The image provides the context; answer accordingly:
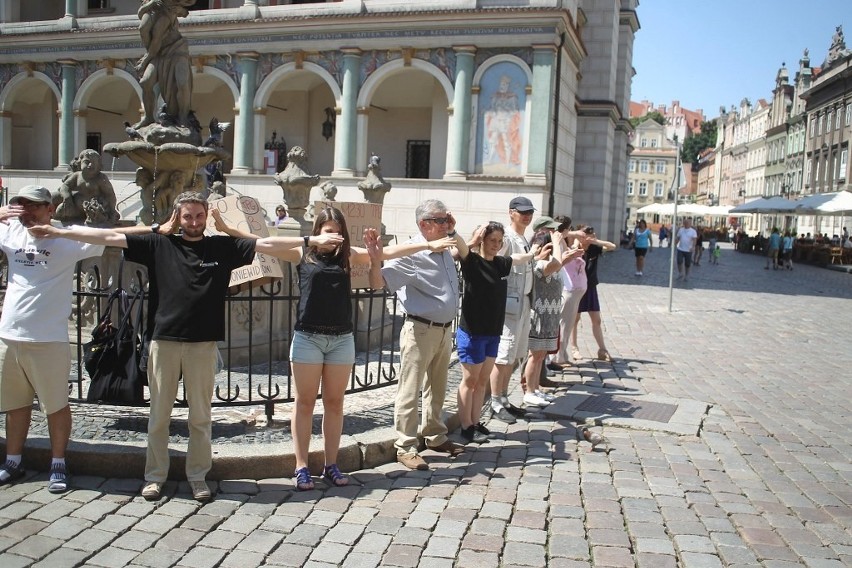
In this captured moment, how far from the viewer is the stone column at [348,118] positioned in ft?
77.4

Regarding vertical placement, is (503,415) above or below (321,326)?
below

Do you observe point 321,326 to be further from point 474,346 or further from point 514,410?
point 514,410

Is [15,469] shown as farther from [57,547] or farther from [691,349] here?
[691,349]

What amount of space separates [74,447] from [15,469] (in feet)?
1.14

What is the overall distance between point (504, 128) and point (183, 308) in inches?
744

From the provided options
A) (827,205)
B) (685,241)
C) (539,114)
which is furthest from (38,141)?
(827,205)

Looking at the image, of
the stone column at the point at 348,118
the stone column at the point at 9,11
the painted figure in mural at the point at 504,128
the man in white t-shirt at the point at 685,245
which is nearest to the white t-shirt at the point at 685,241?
the man in white t-shirt at the point at 685,245

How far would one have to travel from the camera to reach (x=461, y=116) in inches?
883

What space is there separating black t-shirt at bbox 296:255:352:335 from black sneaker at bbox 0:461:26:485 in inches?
75.8

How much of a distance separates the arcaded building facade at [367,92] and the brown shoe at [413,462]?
51.2ft

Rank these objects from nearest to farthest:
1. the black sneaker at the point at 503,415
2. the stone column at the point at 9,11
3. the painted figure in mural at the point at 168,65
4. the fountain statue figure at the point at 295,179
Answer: the black sneaker at the point at 503,415 → the painted figure in mural at the point at 168,65 → the fountain statue figure at the point at 295,179 → the stone column at the point at 9,11

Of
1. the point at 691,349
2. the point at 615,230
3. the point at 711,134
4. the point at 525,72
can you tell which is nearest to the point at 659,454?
the point at 691,349

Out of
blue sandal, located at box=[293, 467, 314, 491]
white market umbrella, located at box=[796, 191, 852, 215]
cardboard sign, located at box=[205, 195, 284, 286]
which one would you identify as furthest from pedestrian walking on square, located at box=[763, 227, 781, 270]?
blue sandal, located at box=[293, 467, 314, 491]

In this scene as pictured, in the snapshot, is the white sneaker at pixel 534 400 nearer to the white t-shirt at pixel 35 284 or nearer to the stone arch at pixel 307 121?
the white t-shirt at pixel 35 284
